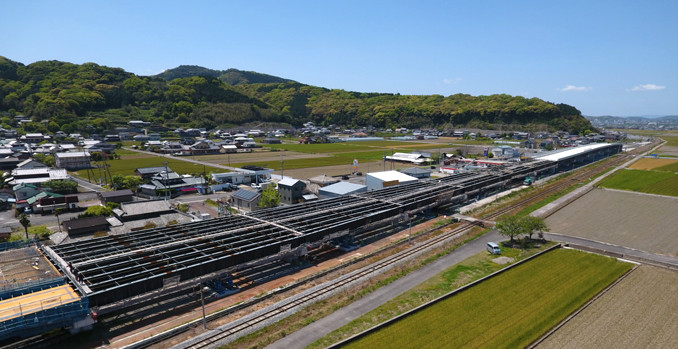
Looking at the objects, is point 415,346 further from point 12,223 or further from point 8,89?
point 8,89

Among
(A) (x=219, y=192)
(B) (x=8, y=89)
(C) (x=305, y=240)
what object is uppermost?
(B) (x=8, y=89)

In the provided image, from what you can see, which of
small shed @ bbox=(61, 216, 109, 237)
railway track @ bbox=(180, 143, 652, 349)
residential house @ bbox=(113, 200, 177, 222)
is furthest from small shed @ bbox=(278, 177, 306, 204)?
small shed @ bbox=(61, 216, 109, 237)

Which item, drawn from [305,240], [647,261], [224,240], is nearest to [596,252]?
[647,261]

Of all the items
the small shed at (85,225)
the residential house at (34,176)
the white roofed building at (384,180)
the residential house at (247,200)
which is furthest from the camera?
the residential house at (34,176)

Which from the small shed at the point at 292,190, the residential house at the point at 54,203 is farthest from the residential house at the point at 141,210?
the small shed at the point at 292,190

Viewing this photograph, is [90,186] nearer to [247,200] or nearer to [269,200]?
[247,200]

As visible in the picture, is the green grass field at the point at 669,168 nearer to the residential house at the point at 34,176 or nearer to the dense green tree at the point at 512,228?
the dense green tree at the point at 512,228
